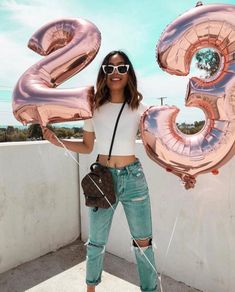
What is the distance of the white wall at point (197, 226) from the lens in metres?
2.06

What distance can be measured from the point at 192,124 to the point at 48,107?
0.72 metres

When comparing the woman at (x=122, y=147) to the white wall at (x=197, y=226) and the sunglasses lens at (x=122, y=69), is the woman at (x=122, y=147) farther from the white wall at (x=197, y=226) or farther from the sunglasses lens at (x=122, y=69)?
the white wall at (x=197, y=226)

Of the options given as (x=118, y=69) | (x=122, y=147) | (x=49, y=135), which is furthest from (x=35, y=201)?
(x=118, y=69)

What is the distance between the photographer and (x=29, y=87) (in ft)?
4.85

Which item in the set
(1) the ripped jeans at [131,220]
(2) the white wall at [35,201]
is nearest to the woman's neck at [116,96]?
(1) the ripped jeans at [131,220]

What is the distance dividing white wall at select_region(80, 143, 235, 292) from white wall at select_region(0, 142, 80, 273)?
89cm

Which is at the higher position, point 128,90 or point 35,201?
point 128,90

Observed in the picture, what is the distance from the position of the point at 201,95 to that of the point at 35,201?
6.30 ft

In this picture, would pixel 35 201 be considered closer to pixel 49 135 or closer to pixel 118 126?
pixel 49 135

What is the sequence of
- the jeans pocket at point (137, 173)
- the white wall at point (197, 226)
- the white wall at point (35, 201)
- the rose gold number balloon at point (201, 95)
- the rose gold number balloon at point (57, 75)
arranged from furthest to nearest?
the white wall at point (35, 201) → the white wall at point (197, 226) → the jeans pocket at point (137, 173) → the rose gold number balloon at point (57, 75) → the rose gold number balloon at point (201, 95)

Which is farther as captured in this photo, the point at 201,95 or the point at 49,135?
the point at 49,135

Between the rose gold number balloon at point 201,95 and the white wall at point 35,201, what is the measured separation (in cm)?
152

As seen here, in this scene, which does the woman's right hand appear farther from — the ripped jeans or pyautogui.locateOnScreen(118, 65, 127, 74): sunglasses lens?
pyautogui.locateOnScreen(118, 65, 127, 74): sunglasses lens

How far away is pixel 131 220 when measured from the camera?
1627 mm
